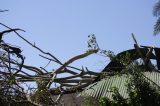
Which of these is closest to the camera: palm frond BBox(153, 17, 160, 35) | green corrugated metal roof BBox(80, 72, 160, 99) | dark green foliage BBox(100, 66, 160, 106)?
dark green foliage BBox(100, 66, 160, 106)

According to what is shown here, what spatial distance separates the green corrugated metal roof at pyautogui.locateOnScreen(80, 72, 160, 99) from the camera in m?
8.86

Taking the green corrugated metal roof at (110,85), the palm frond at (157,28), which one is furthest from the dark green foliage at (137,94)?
the palm frond at (157,28)

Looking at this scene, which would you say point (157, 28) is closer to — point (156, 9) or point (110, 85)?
point (156, 9)

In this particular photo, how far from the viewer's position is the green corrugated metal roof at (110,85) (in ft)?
29.1

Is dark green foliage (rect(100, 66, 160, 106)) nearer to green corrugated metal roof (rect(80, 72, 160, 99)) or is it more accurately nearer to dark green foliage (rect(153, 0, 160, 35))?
green corrugated metal roof (rect(80, 72, 160, 99))

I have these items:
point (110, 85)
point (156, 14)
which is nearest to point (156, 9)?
point (156, 14)

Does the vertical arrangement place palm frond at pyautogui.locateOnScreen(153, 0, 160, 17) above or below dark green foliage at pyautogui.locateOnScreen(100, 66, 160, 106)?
above

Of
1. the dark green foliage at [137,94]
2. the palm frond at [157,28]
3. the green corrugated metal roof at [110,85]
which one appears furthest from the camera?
the palm frond at [157,28]

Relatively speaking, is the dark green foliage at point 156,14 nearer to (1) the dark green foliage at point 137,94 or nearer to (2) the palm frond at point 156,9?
(2) the palm frond at point 156,9

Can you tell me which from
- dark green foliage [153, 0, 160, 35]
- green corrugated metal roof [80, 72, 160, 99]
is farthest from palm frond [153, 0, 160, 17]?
green corrugated metal roof [80, 72, 160, 99]

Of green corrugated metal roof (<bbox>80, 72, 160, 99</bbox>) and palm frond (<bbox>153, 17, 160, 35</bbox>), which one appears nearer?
green corrugated metal roof (<bbox>80, 72, 160, 99</bbox>)

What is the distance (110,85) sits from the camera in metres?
9.20

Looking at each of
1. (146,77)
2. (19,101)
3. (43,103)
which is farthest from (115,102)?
(19,101)

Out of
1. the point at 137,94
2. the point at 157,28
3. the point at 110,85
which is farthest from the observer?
the point at 157,28
